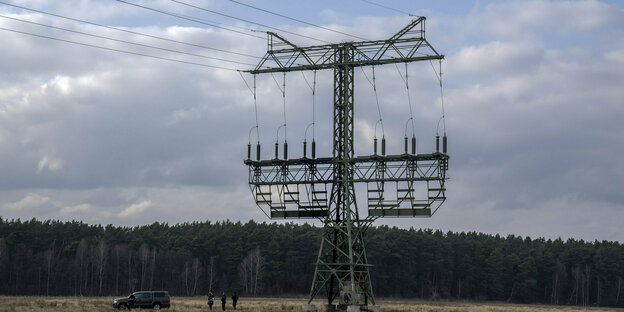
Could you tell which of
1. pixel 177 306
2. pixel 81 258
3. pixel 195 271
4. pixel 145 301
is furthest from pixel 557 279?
pixel 145 301

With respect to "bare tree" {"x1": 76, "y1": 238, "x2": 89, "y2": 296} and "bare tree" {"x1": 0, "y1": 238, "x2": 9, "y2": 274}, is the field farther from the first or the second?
"bare tree" {"x1": 76, "y1": 238, "x2": 89, "y2": 296}

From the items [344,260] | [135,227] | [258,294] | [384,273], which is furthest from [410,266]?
[344,260]

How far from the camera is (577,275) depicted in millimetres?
155375

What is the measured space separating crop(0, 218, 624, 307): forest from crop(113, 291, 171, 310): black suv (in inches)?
2635

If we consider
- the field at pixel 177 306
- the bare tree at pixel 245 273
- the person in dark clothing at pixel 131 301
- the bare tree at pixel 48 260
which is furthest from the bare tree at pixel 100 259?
the person in dark clothing at pixel 131 301

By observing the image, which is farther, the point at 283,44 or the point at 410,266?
the point at 410,266

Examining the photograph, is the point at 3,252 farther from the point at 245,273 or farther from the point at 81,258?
the point at 245,273

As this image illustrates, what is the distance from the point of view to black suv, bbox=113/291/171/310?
6125 cm

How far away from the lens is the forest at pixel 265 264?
438 ft

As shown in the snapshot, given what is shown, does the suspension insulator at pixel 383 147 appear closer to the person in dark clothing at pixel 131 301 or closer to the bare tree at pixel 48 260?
the person in dark clothing at pixel 131 301

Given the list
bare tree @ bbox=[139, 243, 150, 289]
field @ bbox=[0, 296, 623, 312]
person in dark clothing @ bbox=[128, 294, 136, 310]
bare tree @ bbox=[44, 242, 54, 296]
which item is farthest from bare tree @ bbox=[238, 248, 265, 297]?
person in dark clothing @ bbox=[128, 294, 136, 310]

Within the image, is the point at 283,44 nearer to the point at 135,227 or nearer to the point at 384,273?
the point at 384,273

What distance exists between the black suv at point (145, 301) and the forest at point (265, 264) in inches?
2635

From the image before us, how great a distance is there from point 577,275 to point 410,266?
3373 cm
